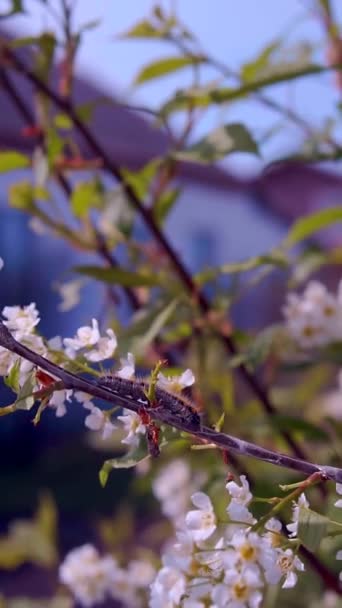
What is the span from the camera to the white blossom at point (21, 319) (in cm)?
49

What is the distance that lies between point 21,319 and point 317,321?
0.58 m

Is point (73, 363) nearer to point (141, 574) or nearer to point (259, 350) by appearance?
point (259, 350)

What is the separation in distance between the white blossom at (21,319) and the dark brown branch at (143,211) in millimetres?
454

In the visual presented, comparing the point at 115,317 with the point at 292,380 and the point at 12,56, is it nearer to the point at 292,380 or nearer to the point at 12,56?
the point at 12,56

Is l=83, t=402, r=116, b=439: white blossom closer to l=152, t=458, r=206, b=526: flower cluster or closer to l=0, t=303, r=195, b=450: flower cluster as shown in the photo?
l=0, t=303, r=195, b=450: flower cluster

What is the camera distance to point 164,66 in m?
1.02

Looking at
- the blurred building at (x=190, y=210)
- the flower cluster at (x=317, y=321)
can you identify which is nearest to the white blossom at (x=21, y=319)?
the flower cluster at (x=317, y=321)

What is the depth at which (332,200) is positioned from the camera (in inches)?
289

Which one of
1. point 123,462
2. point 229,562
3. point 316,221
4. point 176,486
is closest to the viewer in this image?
point 229,562

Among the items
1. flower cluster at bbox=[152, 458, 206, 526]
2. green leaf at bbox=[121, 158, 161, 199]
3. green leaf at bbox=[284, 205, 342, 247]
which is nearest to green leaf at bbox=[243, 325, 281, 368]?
green leaf at bbox=[284, 205, 342, 247]

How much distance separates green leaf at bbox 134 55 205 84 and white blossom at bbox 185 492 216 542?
26.9 inches

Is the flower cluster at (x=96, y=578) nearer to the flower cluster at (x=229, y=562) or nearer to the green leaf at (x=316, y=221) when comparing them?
the green leaf at (x=316, y=221)

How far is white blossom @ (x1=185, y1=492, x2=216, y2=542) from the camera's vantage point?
46 centimetres

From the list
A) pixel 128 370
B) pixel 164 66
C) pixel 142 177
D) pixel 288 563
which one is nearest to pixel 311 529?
pixel 288 563
